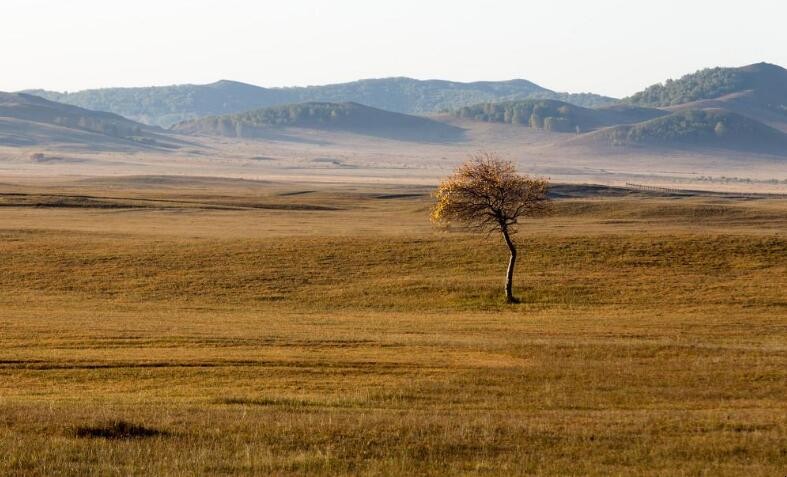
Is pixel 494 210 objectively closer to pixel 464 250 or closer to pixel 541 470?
pixel 464 250

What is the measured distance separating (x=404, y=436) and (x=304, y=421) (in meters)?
2.00

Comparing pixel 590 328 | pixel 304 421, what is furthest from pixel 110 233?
pixel 304 421

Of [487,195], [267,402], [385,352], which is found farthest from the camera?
[487,195]

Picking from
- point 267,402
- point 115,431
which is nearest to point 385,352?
point 267,402

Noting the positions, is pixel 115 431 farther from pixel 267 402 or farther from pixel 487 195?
pixel 487 195

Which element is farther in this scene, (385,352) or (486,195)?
(486,195)

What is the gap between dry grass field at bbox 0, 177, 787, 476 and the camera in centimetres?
1606

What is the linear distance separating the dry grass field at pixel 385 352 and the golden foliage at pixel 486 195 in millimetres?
2891

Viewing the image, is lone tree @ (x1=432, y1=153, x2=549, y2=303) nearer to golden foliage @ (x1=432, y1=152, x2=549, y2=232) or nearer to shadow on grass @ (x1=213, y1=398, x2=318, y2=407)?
golden foliage @ (x1=432, y1=152, x2=549, y2=232)

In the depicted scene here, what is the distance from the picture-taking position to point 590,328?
35219mm

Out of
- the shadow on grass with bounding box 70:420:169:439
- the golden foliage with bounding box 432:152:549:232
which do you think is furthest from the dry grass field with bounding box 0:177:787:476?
the golden foliage with bounding box 432:152:549:232

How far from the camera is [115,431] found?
658 inches

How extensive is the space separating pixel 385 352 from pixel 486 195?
1949cm

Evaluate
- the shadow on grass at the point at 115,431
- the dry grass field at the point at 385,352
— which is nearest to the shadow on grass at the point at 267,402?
the dry grass field at the point at 385,352
